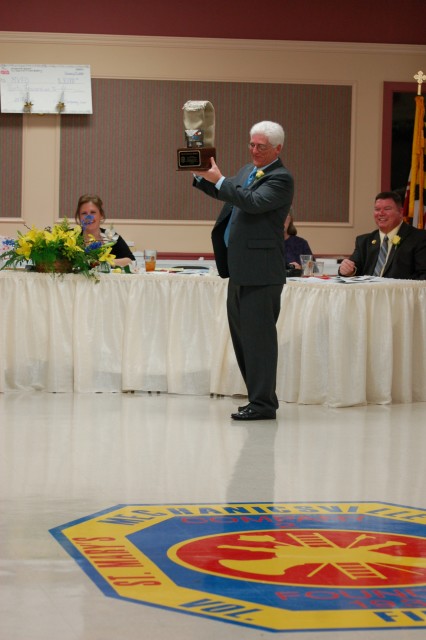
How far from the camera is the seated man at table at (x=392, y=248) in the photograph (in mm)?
7027

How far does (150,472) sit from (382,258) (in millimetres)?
3137

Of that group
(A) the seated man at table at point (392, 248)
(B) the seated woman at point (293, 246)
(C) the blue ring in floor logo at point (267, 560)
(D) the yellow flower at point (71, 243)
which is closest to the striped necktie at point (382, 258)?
(A) the seated man at table at point (392, 248)

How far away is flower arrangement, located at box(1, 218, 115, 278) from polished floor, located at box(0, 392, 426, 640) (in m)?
0.74

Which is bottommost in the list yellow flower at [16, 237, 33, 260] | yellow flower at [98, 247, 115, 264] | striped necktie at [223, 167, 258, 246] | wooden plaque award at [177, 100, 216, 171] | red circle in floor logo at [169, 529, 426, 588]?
red circle in floor logo at [169, 529, 426, 588]

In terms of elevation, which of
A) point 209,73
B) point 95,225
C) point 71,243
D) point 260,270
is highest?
point 209,73

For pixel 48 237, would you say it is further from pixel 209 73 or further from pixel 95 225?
pixel 209 73

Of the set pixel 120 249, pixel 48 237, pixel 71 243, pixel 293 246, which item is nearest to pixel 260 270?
pixel 71 243

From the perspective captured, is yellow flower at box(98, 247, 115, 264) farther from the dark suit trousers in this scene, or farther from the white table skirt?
the dark suit trousers

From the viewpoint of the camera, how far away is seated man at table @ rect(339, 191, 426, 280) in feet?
23.1

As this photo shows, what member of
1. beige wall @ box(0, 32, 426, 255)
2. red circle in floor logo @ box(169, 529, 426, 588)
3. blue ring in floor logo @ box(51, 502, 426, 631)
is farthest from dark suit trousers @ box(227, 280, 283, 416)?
beige wall @ box(0, 32, 426, 255)

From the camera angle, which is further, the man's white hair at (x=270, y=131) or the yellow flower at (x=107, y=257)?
the yellow flower at (x=107, y=257)

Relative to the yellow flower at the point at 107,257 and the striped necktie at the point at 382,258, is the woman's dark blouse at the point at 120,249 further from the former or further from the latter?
the striped necktie at the point at 382,258

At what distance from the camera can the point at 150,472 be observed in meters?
4.43

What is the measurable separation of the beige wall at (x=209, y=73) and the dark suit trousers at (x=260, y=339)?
3.69 m
